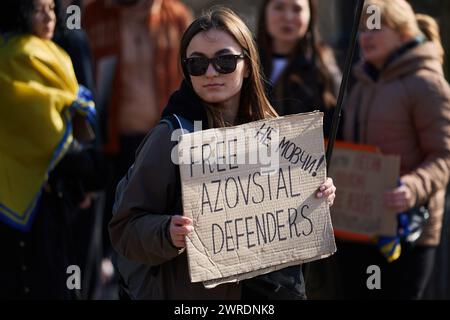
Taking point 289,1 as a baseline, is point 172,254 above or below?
below

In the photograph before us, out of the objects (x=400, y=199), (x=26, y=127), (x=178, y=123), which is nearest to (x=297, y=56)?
(x=400, y=199)

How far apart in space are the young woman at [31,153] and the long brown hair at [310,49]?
4.20 ft

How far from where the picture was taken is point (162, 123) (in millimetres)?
3207

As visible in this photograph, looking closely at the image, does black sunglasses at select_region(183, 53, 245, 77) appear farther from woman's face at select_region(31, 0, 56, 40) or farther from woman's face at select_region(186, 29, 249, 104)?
woman's face at select_region(31, 0, 56, 40)

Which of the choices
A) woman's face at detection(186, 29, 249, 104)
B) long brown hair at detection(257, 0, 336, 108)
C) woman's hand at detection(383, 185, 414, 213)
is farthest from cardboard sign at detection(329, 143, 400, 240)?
woman's face at detection(186, 29, 249, 104)

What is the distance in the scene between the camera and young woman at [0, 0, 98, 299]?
438 centimetres

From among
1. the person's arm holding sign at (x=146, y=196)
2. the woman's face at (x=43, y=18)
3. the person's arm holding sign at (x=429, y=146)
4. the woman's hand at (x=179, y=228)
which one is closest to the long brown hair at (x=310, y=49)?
the person's arm holding sign at (x=429, y=146)

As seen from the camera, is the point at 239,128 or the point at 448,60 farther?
the point at 448,60

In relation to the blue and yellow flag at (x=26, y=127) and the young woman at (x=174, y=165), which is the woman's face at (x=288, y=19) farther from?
the young woman at (x=174, y=165)

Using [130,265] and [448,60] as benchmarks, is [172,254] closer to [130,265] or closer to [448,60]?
[130,265]

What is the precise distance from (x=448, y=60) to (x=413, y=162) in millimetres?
3301

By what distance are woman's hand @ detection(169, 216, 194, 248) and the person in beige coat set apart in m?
1.80
